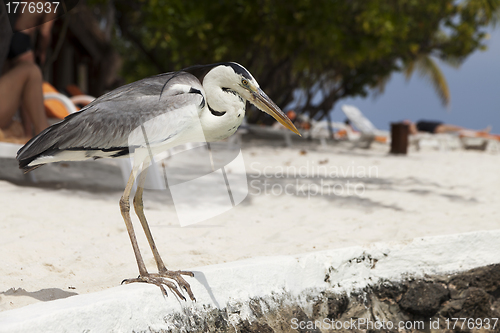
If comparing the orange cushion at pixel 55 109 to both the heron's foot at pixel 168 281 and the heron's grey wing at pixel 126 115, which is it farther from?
the heron's foot at pixel 168 281

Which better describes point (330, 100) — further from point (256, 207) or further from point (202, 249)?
point (202, 249)

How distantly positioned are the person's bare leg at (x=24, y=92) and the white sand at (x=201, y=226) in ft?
2.68

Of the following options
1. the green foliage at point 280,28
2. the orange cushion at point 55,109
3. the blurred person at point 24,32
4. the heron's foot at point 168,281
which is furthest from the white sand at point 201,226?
the green foliage at point 280,28

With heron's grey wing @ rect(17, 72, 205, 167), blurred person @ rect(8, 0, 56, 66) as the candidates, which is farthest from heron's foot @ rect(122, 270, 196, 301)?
blurred person @ rect(8, 0, 56, 66)

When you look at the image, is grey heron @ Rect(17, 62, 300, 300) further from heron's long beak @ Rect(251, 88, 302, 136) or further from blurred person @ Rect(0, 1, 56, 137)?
blurred person @ Rect(0, 1, 56, 137)

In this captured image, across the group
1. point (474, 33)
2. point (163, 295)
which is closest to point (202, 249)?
point (163, 295)

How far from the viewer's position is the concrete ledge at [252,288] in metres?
1.83

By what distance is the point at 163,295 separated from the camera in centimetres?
209

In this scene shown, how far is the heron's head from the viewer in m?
1.93

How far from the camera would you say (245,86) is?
1945 millimetres

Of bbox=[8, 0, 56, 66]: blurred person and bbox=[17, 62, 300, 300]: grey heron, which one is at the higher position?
bbox=[8, 0, 56, 66]: blurred person

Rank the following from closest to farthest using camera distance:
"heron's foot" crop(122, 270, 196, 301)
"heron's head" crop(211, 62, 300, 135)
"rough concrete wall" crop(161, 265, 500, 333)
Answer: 1. "heron's head" crop(211, 62, 300, 135)
2. "heron's foot" crop(122, 270, 196, 301)
3. "rough concrete wall" crop(161, 265, 500, 333)

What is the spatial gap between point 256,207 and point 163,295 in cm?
274

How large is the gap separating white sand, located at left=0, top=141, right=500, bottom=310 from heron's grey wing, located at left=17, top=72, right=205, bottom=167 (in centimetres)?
81
